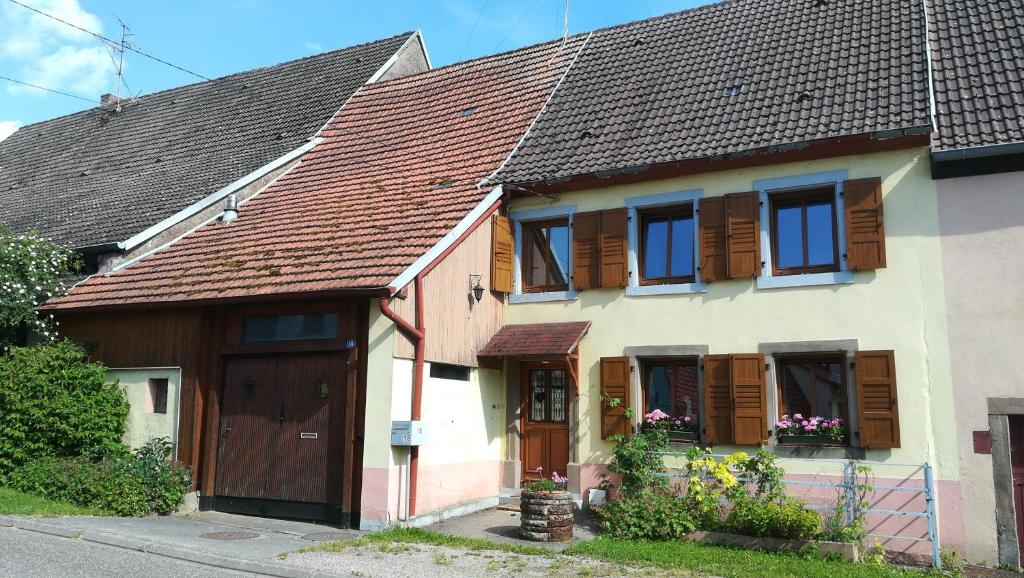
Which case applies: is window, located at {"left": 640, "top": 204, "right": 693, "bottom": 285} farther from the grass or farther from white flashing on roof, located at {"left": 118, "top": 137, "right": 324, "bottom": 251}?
the grass

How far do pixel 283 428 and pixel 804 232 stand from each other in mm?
7959

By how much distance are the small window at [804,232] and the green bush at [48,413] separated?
10.5m

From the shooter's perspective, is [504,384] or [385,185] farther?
[385,185]

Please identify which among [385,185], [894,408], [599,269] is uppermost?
[385,185]

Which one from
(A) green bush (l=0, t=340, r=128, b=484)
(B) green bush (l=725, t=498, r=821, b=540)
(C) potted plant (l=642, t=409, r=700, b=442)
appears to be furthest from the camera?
(A) green bush (l=0, t=340, r=128, b=484)

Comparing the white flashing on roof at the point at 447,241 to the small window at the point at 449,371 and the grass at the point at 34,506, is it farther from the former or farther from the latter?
the grass at the point at 34,506

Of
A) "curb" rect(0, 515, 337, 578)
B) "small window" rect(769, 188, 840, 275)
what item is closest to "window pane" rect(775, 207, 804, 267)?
"small window" rect(769, 188, 840, 275)

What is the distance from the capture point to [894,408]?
10352 millimetres

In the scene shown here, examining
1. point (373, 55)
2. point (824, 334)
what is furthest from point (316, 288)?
point (373, 55)

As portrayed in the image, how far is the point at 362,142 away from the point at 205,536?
887cm

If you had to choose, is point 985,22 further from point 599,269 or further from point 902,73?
point 599,269

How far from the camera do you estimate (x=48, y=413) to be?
40.9 feet

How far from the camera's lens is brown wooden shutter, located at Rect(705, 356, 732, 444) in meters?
11.4

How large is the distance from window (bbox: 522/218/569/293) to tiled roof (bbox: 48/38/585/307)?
4.04ft
